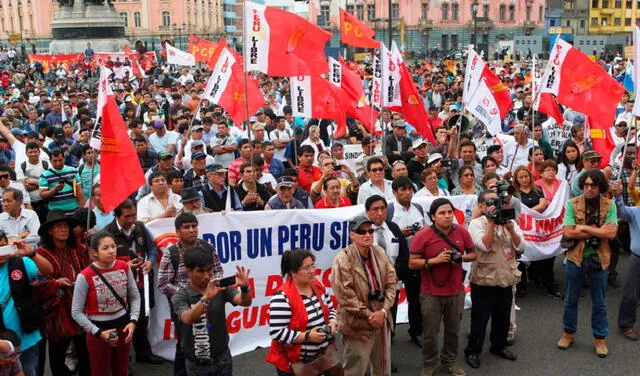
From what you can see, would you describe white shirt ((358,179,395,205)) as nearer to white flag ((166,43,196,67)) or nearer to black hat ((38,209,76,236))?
black hat ((38,209,76,236))

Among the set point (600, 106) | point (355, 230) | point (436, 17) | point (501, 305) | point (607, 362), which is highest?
point (436, 17)

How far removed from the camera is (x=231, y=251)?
6758mm

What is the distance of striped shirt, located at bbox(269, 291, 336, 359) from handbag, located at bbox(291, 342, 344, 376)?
0.16ft

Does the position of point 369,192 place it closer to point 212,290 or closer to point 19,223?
point 212,290

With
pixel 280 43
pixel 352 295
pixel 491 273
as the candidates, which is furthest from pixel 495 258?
pixel 280 43

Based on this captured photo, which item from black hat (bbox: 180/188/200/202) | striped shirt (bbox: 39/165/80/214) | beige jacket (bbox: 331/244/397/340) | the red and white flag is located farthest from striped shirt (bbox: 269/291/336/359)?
the red and white flag

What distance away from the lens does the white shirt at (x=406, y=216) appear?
6730 mm

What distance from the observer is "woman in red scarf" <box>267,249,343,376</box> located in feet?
15.6

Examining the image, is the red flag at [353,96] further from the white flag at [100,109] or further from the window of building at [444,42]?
the window of building at [444,42]

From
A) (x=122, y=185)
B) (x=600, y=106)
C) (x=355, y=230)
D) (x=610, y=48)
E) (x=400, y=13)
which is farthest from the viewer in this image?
(x=400, y=13)

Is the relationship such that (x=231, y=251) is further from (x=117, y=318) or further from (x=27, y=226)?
(x=27, y=226)

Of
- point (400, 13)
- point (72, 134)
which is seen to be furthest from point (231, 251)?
point (400, 13)

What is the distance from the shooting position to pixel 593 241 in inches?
255

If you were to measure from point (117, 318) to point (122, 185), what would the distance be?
131cm
